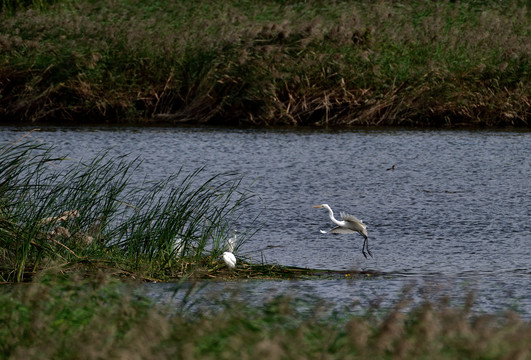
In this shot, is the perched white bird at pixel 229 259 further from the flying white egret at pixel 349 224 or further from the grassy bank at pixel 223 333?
the grassy bank at pixel 223 333

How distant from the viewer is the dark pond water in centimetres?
833

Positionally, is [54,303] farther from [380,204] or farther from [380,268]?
[380,204]

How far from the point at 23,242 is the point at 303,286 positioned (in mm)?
2221

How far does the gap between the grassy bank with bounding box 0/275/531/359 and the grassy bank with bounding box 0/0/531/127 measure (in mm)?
15318

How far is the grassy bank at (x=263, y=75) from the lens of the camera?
20.8m

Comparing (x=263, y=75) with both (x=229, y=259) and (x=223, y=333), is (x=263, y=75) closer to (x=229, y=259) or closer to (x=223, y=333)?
(x=229, y=259)

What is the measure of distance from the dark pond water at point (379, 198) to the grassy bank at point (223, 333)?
685 mm

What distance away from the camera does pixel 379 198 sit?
13.2m

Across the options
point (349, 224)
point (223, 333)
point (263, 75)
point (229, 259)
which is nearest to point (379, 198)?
point (349, 224)

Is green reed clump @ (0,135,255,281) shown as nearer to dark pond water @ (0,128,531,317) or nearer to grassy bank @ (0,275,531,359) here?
dark pond water @ (0,128,531,317)

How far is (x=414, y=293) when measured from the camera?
7793mm

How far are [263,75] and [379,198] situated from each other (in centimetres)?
813

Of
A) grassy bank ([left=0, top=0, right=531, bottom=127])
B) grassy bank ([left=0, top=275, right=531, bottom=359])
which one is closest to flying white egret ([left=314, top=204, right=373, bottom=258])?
grassy bank ([left=0, top=275, right=531, bottom=359])

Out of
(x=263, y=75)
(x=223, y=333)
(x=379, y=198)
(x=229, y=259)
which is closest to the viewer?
(x=223, y=333)
